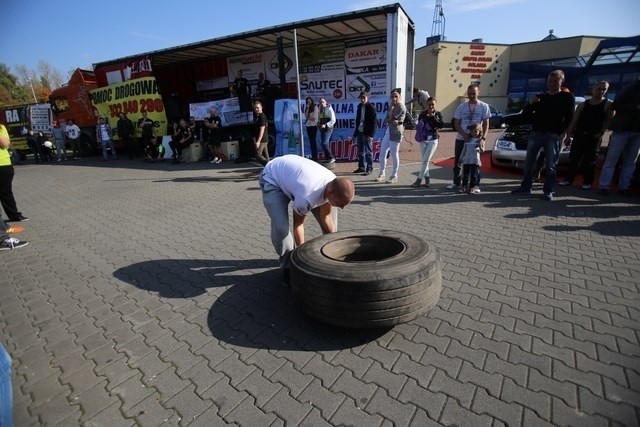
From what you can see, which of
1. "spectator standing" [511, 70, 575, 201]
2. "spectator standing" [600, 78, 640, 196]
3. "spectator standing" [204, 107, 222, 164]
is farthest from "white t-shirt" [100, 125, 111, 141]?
"spectator standing" [600, 78, 640, 196]

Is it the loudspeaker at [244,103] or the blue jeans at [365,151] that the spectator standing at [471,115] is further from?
the loudspeaker at [244,103]

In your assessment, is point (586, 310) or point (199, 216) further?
point (199, 216)

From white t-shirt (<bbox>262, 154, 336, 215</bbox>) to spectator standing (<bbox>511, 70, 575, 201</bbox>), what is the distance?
4487 millimetres

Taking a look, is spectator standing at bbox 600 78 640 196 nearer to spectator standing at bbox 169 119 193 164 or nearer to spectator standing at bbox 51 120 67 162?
spectator standing at bbox 169 119 193 164

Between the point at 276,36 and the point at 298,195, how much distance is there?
34.5 ft

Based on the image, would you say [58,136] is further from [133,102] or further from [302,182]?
[302,182]

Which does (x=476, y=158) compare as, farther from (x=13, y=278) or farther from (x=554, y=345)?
(x=13, y=278)

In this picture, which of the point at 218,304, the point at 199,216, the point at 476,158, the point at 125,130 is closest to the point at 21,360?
the point at 218,304

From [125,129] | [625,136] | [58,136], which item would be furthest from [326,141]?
[58,136]

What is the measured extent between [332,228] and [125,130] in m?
14.5

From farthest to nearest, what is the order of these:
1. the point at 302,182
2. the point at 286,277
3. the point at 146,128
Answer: the point at 146,128, the point at 286,277, the point at 302,182

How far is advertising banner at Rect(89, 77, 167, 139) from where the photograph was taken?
13508mm

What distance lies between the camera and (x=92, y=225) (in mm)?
5758

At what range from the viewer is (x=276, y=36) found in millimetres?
11508
